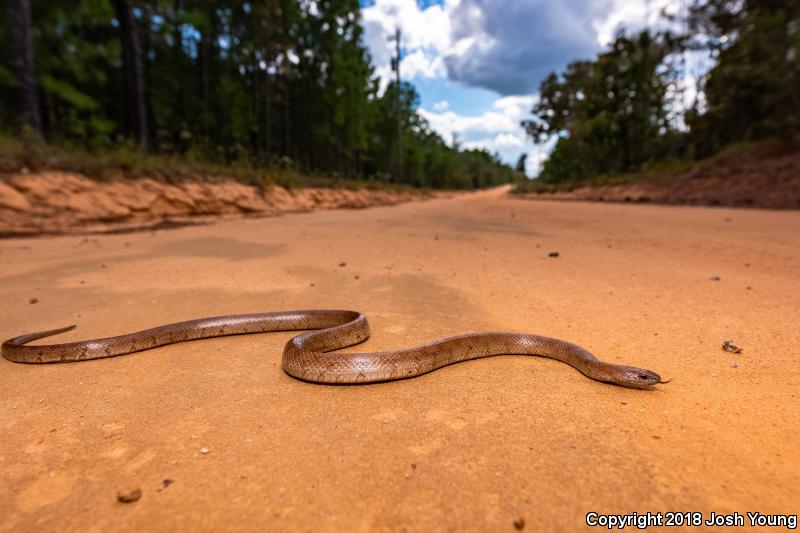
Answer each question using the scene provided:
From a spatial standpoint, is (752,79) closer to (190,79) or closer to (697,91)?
(697,91)

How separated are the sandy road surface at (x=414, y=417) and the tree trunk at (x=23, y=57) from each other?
1072 centimetres

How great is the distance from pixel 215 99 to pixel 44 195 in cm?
2580

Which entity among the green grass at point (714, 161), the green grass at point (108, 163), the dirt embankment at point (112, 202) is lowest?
the dirt embankment at point (112, 202)

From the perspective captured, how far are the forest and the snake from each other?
11267mm

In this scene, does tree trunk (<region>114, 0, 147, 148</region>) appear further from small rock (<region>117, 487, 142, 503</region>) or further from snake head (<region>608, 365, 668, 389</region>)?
snake head (<region>608, 365, 668, 389</region>)

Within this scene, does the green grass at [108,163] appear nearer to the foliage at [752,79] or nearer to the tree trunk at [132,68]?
the tree trunk at [132,68]

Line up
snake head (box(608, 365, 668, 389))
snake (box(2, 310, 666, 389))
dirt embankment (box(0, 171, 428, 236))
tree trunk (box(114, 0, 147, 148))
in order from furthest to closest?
tree trunk (box(114, 0, 147, 148)), dirt embankment (box(0, 171, 428, 236)), snake (box(2, 310, 666, 389)), snake head (box(608, 365, 668, 389))

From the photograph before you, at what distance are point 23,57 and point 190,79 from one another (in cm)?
2231

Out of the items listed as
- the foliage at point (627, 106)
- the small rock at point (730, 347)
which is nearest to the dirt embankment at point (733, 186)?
the foliage at point (627, 106)

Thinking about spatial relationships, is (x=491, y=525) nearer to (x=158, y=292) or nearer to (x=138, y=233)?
(x=158, y=292)

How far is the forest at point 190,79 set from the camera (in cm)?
1570

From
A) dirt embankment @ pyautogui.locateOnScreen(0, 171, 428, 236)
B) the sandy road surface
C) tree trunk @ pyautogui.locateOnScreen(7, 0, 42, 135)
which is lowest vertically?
the sandy road surface

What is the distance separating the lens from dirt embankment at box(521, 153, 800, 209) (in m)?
14.8

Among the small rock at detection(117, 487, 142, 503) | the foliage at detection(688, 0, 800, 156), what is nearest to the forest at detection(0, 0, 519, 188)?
the small rock at detection(117, 487, 142, 503)
